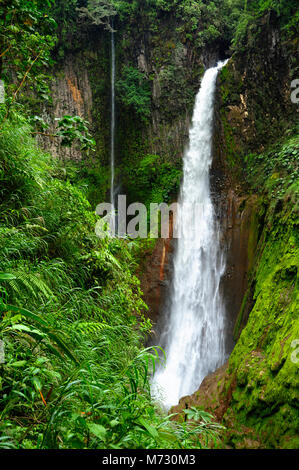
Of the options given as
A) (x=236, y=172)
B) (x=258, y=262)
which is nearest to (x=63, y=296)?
(x=258, y=262)

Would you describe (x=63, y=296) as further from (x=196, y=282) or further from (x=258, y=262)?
(x=196, y=282)

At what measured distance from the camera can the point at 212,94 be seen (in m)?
10.6

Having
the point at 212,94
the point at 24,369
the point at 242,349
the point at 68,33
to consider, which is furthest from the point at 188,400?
the point at 68,33

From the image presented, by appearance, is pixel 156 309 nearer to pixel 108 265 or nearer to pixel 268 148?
pixel 268 148

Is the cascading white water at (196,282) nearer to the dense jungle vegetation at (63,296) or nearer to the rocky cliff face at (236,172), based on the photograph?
the rocky cliff face at (236,172)

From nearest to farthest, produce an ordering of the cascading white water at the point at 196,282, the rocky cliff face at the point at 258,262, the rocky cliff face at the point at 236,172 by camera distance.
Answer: the rocky cliff face at the point at 258,262
the rocky cliff face at the point at 236,172
the cascading white water at the point at 196,282

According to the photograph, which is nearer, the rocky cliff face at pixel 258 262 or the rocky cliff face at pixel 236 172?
the rocky cliff face at pixel 258 262

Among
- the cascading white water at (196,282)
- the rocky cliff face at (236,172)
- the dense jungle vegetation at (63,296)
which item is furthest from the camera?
the cascading white water at (196,282)

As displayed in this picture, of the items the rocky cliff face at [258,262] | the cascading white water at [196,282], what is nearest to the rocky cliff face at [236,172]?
the rocky cliff face at [258,262]

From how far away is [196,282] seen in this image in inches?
361

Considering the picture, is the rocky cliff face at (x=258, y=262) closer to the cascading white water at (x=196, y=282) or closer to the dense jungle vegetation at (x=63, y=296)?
the dense jungle vegetation at (x=63, y=296)

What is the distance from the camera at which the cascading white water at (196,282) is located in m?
7.88

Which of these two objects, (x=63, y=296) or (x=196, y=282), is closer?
(x=63, y=296)

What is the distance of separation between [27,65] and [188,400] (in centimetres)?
600
